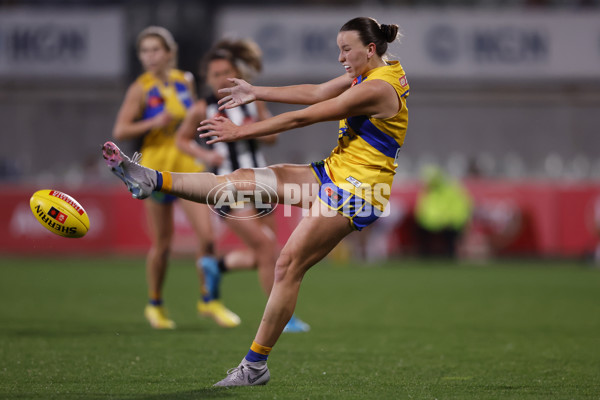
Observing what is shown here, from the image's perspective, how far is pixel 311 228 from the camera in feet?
15.0

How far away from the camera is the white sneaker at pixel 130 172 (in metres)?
4.40

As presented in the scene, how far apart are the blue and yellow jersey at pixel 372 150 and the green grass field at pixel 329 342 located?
3.45 feet

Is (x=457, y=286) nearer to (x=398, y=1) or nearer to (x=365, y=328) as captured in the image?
(x=365, y=328)

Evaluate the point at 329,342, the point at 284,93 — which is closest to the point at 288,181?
the point at 284,93

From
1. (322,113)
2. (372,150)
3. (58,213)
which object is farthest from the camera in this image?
(58,213)

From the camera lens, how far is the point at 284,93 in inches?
184

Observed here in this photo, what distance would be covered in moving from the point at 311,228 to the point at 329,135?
50.5 feet

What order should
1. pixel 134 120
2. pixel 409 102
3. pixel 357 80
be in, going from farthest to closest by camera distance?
pixel 409 102
pixel 134 120
pixel 357 80

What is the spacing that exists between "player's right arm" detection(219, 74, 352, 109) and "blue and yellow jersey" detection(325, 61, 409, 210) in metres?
0.20

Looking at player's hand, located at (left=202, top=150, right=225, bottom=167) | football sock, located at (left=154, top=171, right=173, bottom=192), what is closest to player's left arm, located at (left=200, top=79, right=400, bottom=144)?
football sock, located at (left=154, top=171, right=173, bottom=192)

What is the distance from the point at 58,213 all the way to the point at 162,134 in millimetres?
2592

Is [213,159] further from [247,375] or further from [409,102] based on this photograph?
[409,102]

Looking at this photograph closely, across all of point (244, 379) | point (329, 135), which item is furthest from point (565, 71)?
point (244, 379)

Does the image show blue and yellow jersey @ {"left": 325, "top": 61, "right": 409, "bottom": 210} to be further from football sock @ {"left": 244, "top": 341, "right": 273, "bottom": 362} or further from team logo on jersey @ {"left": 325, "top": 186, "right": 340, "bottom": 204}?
football sock @ {"left": 244, "top": 341, "right": 273, "bottom": 362}
